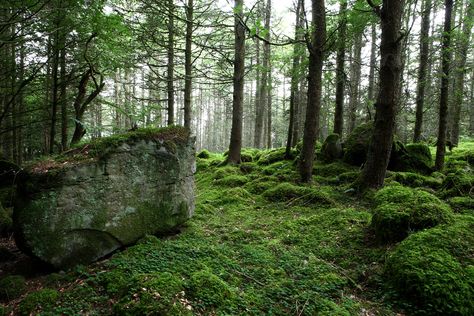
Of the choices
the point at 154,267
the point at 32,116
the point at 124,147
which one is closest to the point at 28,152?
the point at 32,116

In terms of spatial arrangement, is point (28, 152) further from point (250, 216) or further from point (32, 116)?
point (250, 216)

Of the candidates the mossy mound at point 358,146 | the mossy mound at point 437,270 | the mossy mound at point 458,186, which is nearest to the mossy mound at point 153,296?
the mossy mound at point 437,270

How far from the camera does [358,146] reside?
9.39 metres

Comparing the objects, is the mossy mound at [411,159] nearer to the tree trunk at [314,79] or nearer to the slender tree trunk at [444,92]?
the slender tree trunk at [444,92]

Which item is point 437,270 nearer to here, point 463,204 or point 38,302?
point 463,204

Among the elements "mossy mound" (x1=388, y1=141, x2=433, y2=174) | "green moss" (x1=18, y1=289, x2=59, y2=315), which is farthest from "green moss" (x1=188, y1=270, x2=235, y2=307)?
"mossy mound" (x1=388, y1=141, x2=433, y2=174)

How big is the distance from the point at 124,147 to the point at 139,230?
135cm

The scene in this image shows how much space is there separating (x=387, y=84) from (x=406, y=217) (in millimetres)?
3331

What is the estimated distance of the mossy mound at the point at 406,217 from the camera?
4416 mm

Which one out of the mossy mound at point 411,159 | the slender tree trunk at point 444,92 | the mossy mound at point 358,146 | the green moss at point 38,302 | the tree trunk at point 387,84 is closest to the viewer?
the green moss at point 38,302

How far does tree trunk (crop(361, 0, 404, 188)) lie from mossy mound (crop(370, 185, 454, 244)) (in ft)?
6.20

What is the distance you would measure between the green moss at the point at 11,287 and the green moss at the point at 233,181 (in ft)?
19.9

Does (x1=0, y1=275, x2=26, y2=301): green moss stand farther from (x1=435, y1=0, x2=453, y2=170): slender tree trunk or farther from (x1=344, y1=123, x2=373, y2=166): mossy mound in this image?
(x1=435, y1=0, x2=453, y2=170): slender tree trunk

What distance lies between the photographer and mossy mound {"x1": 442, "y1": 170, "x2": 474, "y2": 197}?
20.3 ft
